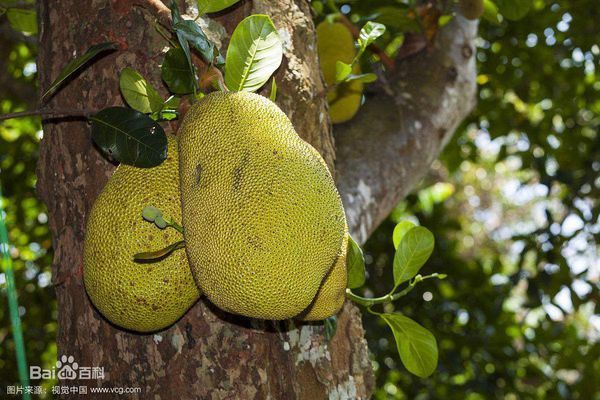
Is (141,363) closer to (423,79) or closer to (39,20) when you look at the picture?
(39,20)

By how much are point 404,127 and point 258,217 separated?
0.92m

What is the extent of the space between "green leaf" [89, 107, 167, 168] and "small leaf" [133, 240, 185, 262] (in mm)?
100

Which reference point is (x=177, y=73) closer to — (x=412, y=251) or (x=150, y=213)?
(x=150, y=213)

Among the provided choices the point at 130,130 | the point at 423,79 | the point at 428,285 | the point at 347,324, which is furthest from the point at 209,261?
the point at 428,285

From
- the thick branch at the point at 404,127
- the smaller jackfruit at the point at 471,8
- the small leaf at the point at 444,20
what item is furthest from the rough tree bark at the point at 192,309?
the small leaf at the point at 444,20

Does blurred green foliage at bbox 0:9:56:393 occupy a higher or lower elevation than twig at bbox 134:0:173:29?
lower

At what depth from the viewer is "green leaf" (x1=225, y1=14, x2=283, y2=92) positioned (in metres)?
0.84

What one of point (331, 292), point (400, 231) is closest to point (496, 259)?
point (400, 231)

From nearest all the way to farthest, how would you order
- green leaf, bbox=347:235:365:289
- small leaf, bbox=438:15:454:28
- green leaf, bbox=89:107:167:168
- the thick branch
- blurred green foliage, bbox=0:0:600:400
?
1. green leaf, bbox=89:107:167:168
2. green leaf, bbox=347:235:365:289
3. the thick branch
4. small leaf, bbox=438:15:454:28
5. blurred green foliage, bbox=0:0:600:400

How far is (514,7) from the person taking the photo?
5.44 feet

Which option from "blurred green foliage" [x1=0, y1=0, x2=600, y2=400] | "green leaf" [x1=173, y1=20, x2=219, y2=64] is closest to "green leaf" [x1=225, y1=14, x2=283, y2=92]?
"green leaf" [x1=173, y1=20, x2=219, y2=64]

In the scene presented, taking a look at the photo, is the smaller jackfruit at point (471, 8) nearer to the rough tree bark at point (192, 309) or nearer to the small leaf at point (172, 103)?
the rough tree bark at point (192, 309)

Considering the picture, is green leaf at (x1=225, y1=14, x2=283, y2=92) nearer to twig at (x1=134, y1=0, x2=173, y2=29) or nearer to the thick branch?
twig at (x1=134, y1=0, x2=173, y2=29)

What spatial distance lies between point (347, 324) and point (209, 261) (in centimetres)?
35
